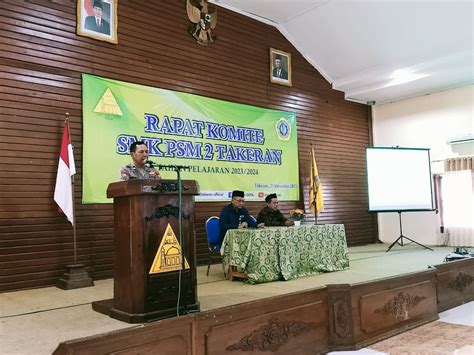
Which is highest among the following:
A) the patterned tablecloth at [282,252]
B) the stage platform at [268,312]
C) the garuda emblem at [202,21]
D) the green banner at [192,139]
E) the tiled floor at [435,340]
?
the garuda emblem at [202,21]

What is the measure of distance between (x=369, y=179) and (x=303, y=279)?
132 inches

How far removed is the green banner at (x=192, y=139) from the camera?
465 cm

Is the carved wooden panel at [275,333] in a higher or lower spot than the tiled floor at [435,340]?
higher

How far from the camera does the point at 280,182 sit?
6543 millimetres

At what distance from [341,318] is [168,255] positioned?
1551 mm

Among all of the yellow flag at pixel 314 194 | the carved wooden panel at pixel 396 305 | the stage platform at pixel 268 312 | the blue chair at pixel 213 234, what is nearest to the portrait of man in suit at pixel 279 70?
the yellow flag at pixel 314 194

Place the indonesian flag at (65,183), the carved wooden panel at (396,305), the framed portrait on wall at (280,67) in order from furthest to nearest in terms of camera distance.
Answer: the framed portrait on wall at (280,67) → the indonesian flag at (65,183) → the carved wooden panel at (396,305)

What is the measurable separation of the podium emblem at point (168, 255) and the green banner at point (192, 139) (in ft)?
7.59

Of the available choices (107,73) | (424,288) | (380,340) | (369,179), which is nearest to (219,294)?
(380,340)

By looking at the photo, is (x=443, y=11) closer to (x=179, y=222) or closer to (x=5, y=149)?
(x=179, y=222)

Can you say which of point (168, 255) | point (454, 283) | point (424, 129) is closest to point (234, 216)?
point (168, 255)

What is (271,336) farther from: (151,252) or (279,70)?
(279,70)

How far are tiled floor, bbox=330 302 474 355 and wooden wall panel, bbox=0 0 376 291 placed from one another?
2819 mm

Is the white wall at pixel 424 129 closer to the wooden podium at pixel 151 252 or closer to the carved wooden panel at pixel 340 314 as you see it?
the carved wooden panel at pixel 340 314
